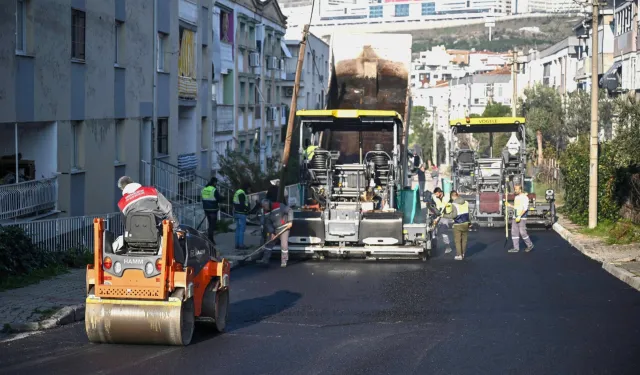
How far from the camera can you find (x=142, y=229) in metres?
10.5

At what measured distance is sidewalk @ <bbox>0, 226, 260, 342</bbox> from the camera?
38.7 feet

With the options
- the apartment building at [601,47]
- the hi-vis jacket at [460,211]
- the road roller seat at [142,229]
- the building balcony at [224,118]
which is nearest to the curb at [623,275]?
the hi-vis jacket at [460,211]

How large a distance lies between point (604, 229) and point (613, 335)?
44.5 feet

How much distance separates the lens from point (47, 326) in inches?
469

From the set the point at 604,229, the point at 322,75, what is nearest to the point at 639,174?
the point at 604,229

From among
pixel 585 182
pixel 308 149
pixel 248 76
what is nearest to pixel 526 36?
pixel 248 76

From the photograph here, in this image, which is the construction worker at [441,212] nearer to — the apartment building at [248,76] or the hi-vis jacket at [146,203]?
the hi-vis jacket at [146,203]

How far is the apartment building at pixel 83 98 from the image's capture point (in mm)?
18781

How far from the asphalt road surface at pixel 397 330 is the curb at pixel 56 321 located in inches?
8.8

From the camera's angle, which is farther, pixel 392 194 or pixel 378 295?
pixel 392 194

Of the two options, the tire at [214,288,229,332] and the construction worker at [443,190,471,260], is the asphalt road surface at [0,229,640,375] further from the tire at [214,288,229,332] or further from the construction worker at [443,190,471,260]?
the construction worker at [443,190,471,260]

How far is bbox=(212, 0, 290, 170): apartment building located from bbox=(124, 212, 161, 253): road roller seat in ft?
77.4

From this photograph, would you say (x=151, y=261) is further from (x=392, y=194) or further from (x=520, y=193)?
(x=520, y=193)

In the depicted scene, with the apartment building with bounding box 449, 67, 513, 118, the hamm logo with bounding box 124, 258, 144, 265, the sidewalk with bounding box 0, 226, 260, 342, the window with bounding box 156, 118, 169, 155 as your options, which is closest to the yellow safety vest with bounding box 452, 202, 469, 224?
the sidewalk with bounding box 0, 226, 260, 342
